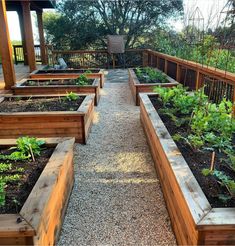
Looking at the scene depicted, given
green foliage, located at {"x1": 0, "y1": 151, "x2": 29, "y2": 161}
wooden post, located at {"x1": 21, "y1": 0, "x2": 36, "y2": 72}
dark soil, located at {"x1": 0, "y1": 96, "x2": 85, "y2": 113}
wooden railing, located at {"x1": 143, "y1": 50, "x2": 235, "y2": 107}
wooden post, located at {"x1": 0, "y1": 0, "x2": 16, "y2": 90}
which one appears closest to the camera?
green foliage, located at {"x1": 0, "y1": 151, "x2": 29, "y2": 161}

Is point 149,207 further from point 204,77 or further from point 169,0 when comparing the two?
point 169,0

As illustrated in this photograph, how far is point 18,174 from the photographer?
2.12 metres

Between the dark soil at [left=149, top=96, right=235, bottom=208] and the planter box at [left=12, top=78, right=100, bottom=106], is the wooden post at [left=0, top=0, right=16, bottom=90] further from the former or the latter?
the dark soil at [left=149, top=96, right=235, bottom=208]

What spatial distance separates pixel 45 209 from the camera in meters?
1.59

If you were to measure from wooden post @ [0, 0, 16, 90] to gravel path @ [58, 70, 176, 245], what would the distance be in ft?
9.49

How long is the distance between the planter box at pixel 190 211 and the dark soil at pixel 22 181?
105cm

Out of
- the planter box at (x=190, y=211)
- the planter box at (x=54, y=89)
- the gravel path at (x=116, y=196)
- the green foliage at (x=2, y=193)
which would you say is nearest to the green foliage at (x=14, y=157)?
the green foliage at (x=2, y=193)

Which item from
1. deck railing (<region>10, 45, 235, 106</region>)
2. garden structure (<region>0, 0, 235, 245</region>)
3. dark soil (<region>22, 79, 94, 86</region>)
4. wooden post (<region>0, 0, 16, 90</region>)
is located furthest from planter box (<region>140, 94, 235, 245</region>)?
wooden post (<region>0, 0, 16, 90</region>)

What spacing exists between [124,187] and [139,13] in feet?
40.3

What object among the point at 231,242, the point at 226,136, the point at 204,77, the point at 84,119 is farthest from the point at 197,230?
the point at 204,77

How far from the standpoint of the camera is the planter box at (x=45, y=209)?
1.43m

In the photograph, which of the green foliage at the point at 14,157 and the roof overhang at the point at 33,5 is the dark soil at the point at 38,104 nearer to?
the green foliage at the point at 14,157

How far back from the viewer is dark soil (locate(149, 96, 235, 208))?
1724 millimetres

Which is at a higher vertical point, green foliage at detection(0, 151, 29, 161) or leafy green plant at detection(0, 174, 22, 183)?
green foliage at detection(0, 151, 29, 161)
